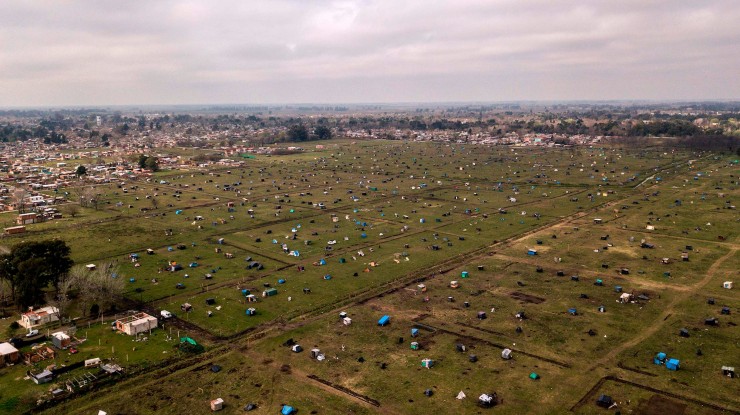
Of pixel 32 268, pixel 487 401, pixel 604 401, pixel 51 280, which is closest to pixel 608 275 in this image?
pixel 604 401

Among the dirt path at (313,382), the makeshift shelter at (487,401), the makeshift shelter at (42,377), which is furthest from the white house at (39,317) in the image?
the makeshift shelter at (487,401)

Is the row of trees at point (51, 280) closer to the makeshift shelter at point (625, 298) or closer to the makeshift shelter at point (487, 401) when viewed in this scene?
the makeshift shelter at point (487, 401)

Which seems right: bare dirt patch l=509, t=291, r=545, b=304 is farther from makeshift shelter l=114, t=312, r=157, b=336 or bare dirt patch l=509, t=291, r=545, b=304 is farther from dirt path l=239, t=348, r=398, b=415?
makeshift shelter l=114, t=312, r=157, b=336

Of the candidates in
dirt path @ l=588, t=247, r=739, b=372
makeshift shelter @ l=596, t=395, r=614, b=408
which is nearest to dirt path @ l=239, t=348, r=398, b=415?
makeshift shelter @ l=596, t=395, r=614, b=408

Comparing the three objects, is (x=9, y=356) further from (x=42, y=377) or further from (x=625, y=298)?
(x=625, y=298)

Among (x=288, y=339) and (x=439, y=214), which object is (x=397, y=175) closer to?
(x=439, y=214)
